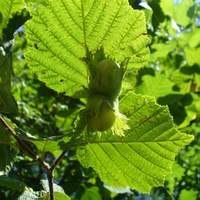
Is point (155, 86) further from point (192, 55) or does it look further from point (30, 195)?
point (30, 195)

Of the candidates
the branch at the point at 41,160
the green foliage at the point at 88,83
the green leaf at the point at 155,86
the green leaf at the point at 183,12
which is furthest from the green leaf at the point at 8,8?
the green leaf at the point at 183,12

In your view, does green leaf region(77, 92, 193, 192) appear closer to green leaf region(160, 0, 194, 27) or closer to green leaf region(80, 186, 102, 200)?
green leaf region(80, 186, 102, 200)

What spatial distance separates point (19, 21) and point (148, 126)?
1.25ft

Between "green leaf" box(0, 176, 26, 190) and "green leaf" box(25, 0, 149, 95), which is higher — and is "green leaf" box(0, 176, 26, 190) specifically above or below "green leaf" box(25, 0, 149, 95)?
below

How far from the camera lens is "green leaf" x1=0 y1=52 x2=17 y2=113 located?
1.05m

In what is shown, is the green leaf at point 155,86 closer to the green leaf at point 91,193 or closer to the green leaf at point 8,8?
the green leaf at point 91,193

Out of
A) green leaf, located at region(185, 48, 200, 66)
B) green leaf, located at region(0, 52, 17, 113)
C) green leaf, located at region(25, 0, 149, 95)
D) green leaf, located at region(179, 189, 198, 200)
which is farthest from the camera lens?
green leaf, located at region(179, 189, 198, 200)

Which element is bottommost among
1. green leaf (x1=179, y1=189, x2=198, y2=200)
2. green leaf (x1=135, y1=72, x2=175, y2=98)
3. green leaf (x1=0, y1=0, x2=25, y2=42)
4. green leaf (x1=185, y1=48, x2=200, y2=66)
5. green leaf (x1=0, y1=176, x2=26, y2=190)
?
green leaf (x1=0, y1=176, x2=26, y2=190)

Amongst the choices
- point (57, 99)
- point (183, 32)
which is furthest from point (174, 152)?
point (57, 99)

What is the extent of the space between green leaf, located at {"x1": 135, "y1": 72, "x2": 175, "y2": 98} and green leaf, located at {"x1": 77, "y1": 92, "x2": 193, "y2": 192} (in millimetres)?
938

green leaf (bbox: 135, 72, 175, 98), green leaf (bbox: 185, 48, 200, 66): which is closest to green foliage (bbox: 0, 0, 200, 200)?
green leaf (bbox: 135, 72, 175, 98)

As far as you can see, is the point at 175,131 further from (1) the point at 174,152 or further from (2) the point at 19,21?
(2) the point at 19,21

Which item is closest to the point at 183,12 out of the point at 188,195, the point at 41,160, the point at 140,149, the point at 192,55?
the point at 192,55

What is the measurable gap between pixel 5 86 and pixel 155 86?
1.10m
